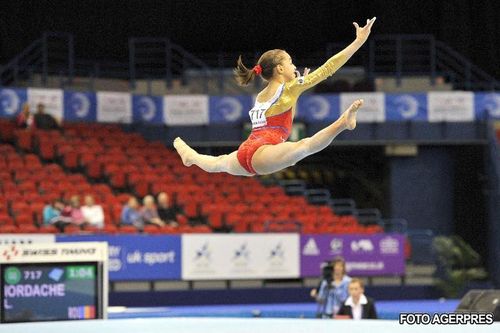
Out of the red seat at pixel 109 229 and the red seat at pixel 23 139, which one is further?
the red seat at pixel 23 139

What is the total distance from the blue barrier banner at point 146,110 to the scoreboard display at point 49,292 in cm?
1121

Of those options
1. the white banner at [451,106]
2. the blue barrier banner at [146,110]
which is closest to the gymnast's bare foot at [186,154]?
the blue barrier banner at [146,110]

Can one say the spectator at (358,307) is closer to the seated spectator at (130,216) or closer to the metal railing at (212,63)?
the seated spectator at (130,216)

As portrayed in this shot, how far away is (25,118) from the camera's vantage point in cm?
1858

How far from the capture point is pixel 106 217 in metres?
16.7

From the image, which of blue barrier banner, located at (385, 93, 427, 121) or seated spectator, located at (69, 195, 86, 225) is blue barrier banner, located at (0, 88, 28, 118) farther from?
blue barrier banner, located at (385, 93, 427, 121)

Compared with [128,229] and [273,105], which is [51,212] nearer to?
[128,229]

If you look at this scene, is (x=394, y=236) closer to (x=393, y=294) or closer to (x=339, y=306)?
(x=393, y=294)

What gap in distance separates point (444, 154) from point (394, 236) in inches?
205

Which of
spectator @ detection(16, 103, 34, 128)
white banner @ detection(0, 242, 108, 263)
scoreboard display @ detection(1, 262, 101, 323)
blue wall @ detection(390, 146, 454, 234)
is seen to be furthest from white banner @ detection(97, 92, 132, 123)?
scoreboard display @ detection(1, 262, 101, 323)

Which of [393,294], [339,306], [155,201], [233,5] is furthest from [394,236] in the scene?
[233,5]

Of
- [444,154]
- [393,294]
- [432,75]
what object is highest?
[432,75]

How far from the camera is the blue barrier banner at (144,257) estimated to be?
16000 mm

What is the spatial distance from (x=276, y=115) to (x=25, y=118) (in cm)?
1216
